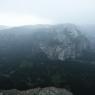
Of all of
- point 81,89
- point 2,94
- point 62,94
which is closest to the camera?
point 2,94

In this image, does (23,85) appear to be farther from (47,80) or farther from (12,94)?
(12,94)

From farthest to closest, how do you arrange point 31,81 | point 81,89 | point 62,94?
point 31,81 < point 81,89 < point 62,94

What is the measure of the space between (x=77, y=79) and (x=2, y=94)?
338 feet

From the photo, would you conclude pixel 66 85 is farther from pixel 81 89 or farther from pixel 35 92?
pixel 35 92

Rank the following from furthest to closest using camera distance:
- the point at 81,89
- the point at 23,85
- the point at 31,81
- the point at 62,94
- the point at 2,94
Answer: the point at 31,81 → the point at 23,85 → the point at 81,89 → the point at 62,94 → the point at 2,94

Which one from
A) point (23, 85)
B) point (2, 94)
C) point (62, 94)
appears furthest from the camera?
point (23, 85)

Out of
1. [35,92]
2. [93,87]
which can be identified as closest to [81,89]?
[93,87]

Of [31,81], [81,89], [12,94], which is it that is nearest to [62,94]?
[12,94]

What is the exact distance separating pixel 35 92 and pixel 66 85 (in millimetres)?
72875

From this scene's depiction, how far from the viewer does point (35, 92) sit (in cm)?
10550

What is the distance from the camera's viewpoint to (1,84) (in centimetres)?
18312

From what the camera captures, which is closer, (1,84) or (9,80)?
(1,84)

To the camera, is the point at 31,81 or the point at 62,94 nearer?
the point at 62,94

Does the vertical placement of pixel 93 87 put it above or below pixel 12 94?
below
